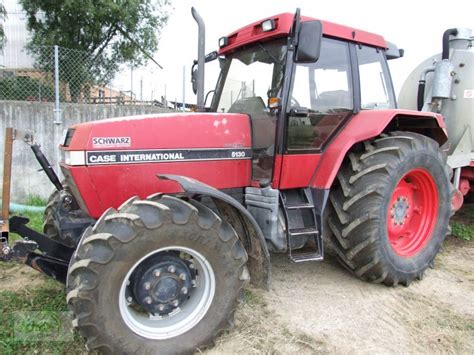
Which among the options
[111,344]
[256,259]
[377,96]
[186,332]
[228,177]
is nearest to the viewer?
[111,344]

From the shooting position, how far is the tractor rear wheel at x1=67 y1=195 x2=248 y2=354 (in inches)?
93.0

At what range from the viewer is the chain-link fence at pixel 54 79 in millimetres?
6574

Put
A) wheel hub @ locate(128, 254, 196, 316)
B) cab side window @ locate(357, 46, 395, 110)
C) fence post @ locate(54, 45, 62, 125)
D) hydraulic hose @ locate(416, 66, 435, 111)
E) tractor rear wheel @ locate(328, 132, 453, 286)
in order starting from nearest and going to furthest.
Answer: wheel hub @ locate(128, 254, 196, 316) < tractor rear wheel @ locate(328, 132, 453, 286) < cab side window @ locate(357, 46, 395, 110) < hydraulic hose @ locate(416, 66, 435, 111) < fence post @ locate(54, 45, 62, 125)

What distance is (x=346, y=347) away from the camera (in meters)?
2.81

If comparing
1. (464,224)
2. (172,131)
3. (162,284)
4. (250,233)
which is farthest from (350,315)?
(464,224)

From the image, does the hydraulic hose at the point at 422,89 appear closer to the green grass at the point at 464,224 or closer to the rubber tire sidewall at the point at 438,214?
the rubber tire sidewall at the point at 438,214

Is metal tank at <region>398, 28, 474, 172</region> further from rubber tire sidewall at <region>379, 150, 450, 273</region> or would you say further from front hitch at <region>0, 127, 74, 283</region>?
front hitch at <region>0, 127, 74, 283</region>

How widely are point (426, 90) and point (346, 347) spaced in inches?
150

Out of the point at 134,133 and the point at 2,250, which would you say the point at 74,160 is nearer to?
the point at 134,133

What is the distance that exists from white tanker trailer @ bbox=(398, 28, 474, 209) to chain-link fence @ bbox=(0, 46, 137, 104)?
532 cm

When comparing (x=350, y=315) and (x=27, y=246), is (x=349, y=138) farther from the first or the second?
(x=27, y=246)

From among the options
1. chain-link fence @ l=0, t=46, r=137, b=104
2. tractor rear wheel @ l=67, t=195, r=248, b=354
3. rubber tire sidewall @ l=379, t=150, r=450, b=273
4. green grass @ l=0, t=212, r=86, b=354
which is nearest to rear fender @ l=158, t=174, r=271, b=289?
tractor rear wheel @ l=67, t=195, r=248, b=354

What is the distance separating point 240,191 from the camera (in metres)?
3.53

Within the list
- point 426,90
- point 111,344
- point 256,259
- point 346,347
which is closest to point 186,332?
point 111,344
